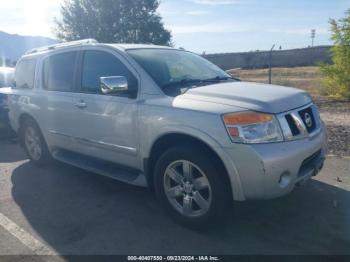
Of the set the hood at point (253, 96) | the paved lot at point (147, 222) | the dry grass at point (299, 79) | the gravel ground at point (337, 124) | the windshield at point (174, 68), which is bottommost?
the paved lot at point (147, 222)

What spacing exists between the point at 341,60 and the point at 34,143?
9.57m

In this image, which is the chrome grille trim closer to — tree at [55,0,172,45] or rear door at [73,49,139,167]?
rear door at [73,49,139,167]

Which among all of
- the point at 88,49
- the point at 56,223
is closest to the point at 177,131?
the point at 56,223

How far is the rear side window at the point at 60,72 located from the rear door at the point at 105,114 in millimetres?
251


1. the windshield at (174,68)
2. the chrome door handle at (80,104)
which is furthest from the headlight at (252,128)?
the chrome door handle at (80,104)

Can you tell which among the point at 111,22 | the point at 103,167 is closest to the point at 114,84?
the point at 103,167

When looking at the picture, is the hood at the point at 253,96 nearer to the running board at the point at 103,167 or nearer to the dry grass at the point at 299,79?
the running board at the point at 103,167

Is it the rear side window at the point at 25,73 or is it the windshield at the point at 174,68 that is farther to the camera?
the rear side window at the point at 25,73

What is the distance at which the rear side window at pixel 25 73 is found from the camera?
5840mm

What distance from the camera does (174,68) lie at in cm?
440

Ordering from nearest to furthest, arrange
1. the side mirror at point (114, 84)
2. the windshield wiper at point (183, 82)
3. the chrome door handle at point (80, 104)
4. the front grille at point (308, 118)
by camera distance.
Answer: the front grille at point (308, 118) → the side mirror at point (114, 84) → the windshield wiper at point (183, 82) → the chrome door handle at point (80, 104)

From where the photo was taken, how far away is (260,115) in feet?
10.6

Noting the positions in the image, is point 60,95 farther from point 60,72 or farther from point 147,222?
point 147,222

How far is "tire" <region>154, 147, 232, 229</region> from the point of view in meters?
3.34
